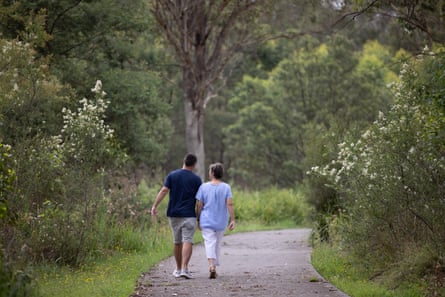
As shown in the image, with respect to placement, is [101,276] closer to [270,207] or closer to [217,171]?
[217,171]

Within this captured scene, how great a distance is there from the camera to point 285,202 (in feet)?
118

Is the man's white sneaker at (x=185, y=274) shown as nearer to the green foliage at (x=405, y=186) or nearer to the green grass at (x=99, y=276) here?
the green grass at (x=99, y=276)

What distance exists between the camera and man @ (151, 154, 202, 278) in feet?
43.1

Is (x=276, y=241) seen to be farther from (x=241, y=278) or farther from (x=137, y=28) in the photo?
(x=241, y=278)

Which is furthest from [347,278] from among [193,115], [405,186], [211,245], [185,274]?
[193,115]

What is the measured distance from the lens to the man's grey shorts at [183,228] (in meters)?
13.1

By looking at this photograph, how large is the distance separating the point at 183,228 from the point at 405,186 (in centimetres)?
366

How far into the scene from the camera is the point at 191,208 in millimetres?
13250

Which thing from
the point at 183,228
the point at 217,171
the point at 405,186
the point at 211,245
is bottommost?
the point at 211,245

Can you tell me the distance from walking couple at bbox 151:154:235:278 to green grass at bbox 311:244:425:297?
1.98m

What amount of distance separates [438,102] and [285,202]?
26.0m

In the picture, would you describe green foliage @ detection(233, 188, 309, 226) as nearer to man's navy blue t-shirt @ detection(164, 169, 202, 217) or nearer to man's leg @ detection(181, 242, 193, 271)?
man's navy blue t-shirt @ detection(164, 169, 202, 217)

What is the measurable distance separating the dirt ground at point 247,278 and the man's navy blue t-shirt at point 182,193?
1095 mm

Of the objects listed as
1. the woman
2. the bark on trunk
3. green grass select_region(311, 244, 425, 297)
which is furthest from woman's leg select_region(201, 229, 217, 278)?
the bark on trunk
